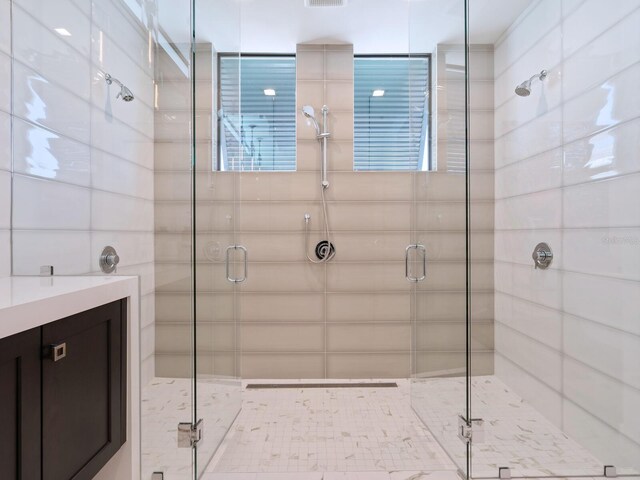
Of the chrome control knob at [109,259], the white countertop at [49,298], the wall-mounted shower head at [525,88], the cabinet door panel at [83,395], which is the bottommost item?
the cabinet door panel at [83,395]

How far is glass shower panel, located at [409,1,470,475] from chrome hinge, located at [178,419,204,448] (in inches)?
44.8

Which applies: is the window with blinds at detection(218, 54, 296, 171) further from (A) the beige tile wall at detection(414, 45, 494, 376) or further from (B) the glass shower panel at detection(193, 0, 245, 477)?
(A) the beige tile wall at detection(414, 45, 494, 376)

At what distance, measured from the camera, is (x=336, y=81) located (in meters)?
2.74

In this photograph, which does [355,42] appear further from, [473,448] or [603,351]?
[473,448]

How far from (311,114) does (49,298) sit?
7.16 feet

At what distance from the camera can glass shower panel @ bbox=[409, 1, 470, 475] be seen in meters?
1.69

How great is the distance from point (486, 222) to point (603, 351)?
0.71 m

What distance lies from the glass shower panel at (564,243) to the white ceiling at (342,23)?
0.06m

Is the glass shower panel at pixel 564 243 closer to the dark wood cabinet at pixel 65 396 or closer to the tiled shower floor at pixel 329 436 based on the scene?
the tiled shower floor at pixel 329 436

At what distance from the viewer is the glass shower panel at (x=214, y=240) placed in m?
1.61

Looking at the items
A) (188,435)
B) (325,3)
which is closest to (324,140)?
(325,3)

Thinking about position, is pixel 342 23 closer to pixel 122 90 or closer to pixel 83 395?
pixel 122 90

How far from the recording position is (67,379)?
877 mm

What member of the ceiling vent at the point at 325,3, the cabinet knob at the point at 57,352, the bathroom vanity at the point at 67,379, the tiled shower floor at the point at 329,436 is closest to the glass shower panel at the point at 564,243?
the tiled shower floor at the point at 329,436
